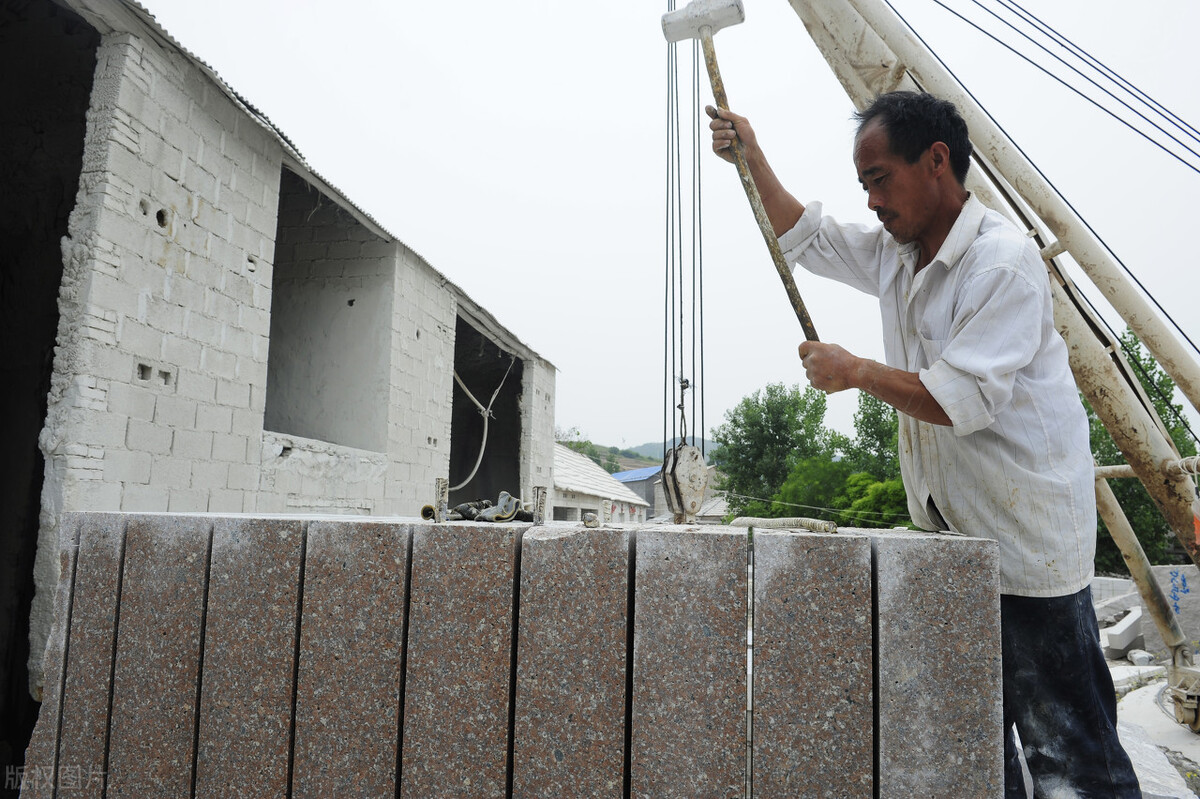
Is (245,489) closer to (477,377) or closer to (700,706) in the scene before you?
(700,706)

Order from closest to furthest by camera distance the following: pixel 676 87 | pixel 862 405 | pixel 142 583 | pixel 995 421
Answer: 1. pixel 995 421
2. pixel 142 583
3. pixel 676 87
4. pixel 862 405

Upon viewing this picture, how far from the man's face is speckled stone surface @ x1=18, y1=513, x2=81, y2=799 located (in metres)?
2.64

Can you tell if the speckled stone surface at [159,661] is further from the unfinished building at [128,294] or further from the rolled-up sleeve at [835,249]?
the unfinished building at [128,294]

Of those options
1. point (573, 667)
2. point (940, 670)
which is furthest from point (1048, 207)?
point (573, 667)

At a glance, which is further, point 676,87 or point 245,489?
point 245,489

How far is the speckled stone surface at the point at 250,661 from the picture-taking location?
6.23 ft

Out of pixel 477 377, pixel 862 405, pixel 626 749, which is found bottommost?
pixel 626 749

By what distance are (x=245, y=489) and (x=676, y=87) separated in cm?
451

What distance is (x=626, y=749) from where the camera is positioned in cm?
174

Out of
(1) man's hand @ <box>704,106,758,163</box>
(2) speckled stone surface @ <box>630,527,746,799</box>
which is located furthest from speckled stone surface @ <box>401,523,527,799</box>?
(1) man's hand @ <box>704,106,758,163</box>

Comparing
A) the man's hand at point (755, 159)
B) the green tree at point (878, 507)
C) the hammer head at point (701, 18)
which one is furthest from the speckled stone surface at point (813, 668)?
the green tree at point (878, 507)

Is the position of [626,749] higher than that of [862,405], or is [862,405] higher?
[862,405]

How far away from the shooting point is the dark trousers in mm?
1722

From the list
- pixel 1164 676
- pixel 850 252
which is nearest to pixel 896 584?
pixel 850 252
